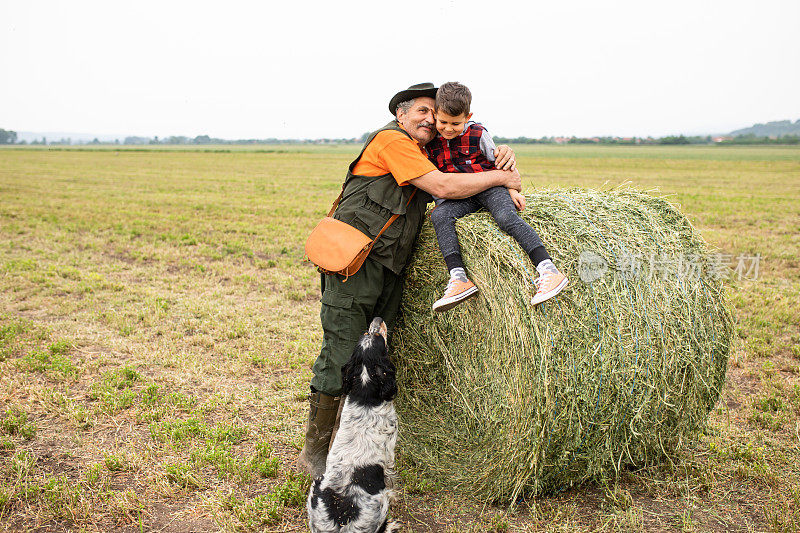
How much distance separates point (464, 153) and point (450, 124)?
1.05 ft

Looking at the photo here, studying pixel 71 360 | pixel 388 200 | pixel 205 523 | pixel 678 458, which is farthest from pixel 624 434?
pixel 71 360

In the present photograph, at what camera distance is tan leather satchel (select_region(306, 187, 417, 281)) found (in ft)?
12.2

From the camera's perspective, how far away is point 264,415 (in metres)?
4.95

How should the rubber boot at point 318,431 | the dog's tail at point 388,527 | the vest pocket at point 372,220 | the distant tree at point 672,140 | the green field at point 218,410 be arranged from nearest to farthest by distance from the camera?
1. the dog's tail at point 388,527
2. the green field at point 218,410
3. the vest pocket at point 372,220
4. the rubber boot at point 318,431
5. the distant tree at point 672,140

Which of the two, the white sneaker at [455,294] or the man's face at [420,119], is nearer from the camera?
the white sneaker at [455,294]

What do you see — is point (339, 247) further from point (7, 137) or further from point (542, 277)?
point (7, 137)

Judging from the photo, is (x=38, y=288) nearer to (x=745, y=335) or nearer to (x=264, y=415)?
(x=264, y=415)

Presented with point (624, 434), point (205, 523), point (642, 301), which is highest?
point (642, 301)

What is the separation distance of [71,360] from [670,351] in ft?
18.5

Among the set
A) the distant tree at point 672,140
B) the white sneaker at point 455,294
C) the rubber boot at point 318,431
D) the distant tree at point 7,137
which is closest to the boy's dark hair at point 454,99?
the white sneaker at point 455,294

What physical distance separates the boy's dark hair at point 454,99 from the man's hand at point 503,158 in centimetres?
43

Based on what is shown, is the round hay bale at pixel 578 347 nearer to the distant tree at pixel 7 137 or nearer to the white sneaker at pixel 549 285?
the white sneaker at pixel 549 285

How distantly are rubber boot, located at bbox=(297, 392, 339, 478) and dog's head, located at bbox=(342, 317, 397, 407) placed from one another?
510 millimetres

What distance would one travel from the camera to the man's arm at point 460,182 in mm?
3789
